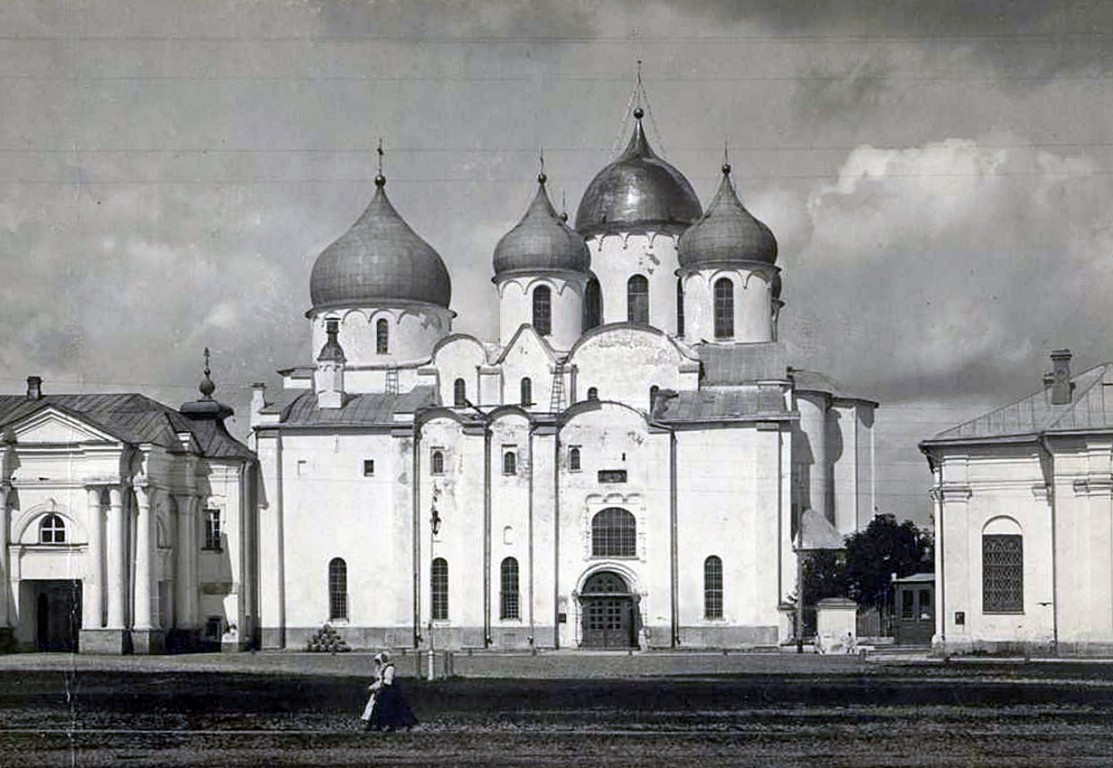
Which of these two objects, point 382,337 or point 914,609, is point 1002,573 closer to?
point 914,609

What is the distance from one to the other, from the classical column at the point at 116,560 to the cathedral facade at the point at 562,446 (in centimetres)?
681

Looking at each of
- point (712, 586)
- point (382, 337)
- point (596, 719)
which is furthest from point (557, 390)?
point (596, 719)

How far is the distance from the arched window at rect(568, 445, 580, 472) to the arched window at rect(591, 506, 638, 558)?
170cm

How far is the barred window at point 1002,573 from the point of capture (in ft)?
164

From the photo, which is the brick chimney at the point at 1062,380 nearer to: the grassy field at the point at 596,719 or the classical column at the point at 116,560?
the grassy field at the point at 596,719

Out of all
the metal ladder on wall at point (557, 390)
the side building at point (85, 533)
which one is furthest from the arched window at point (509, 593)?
the side building at point (85, 533)

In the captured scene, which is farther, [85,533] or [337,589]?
[337,589]

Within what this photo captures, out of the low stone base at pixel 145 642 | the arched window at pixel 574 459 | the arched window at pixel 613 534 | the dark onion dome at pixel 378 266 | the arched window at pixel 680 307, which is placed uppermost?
the dark onion dome at pixel 378 266

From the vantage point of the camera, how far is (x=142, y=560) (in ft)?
192

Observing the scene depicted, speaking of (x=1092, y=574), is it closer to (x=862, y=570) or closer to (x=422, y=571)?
(x=862, y=570)

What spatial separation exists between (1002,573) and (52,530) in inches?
1128

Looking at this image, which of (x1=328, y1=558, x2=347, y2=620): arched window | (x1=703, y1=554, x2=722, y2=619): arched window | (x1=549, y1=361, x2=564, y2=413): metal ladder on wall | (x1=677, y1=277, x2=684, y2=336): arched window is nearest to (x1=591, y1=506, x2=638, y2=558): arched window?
(x1=703, y1=554, x2=722, y2=619): arched window

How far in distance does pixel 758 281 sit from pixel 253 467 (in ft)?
62.1

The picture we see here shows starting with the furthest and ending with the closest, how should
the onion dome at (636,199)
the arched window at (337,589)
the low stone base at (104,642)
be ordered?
the onion dome at (636,199) → the arched window at (337,589) → the low stone base at (104,642)
